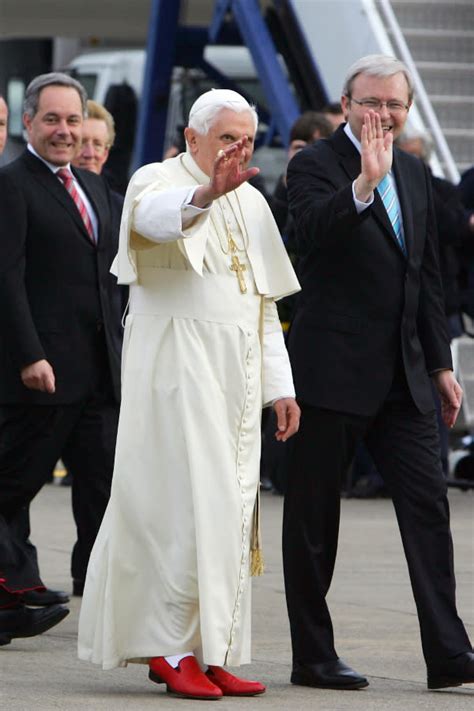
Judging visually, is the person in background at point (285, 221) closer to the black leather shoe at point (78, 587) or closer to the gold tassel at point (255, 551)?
the black leather shoe at point (78, 587)

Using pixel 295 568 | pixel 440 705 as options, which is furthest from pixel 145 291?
pixel 440 705

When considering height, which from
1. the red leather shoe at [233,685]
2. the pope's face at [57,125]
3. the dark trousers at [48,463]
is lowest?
the red leather shoe at [233,685]

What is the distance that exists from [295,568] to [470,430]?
6.54 meters

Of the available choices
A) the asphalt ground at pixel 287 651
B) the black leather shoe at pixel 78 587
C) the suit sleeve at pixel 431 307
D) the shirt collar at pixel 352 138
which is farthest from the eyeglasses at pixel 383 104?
the black leather shoe at pixel 78 587

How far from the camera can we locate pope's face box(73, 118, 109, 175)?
8.62 m

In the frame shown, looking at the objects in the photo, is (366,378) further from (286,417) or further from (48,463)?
(48,463)

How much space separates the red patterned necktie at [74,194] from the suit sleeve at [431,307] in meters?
1.73

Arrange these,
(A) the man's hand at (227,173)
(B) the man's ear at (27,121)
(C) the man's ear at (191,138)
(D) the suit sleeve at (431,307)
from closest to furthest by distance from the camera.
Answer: (A) the man's hand at (227,173), (C) the man's ear at (191,138), (D) the suit sleeve at (431,307), (B) the man's ear at (27,121)

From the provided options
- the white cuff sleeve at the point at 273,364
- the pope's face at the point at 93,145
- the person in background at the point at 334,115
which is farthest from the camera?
the person in background at the point at 334,115

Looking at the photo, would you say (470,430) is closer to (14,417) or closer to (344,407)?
(14,417)

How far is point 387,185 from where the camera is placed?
5.84 meters

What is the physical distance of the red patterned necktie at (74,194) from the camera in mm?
7281

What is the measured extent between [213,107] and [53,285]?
1820 millimetres

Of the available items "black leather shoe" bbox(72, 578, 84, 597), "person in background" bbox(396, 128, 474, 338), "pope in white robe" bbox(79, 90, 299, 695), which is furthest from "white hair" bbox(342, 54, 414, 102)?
"person in background" bbox(396, 128, 474, 338)
